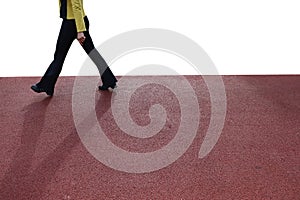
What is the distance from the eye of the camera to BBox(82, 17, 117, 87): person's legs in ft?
12.0

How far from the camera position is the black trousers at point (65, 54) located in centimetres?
352

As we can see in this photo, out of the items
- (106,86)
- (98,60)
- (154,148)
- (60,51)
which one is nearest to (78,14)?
(60,51)

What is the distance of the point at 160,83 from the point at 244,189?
1.86 metres

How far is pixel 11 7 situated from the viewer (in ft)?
18.6

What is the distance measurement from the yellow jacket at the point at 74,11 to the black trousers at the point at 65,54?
2.5 inches

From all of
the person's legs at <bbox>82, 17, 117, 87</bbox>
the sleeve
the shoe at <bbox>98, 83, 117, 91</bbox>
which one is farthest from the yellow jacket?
the shoe at <bbox>98, 83, 117, 91</bbox>

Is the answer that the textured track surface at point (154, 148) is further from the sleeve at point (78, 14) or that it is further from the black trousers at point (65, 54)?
the sleeve at point (78, 14)

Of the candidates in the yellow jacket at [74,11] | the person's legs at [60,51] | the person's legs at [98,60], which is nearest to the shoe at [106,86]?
the person's legs at [98,60]

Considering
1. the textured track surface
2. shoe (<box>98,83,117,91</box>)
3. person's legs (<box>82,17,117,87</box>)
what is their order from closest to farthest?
1. the textured track surface
2. person's legs (<box>82,17,117,87</box>)
3. shoe (<box>98,83,117,91</box>)

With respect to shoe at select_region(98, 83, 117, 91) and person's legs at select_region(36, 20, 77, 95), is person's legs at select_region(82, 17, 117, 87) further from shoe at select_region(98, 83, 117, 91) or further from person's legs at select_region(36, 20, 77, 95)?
person's legs at select_region(36, 20, 77, 95)

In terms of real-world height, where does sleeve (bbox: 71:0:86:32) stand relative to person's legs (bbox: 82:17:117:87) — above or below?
above

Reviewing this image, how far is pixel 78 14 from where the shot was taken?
3334mm

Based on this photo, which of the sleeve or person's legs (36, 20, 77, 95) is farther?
person's legs (36, 20, 77, 95)

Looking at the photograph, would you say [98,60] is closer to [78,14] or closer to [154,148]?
[78,14]
